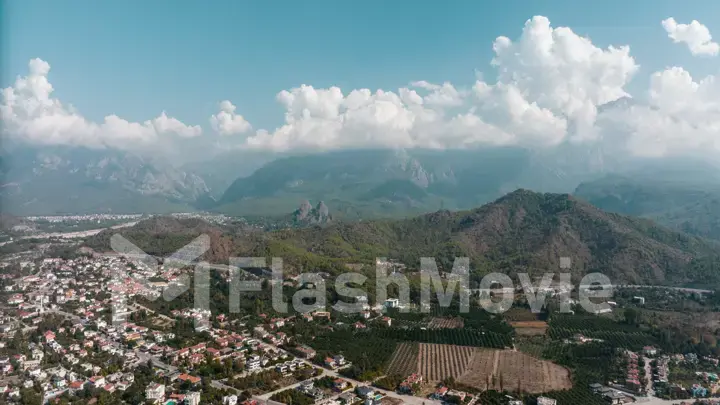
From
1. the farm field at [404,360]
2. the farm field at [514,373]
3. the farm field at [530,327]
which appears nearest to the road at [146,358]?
the farm field at [404,360]

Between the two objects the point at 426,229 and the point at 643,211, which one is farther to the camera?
the point at 643,211

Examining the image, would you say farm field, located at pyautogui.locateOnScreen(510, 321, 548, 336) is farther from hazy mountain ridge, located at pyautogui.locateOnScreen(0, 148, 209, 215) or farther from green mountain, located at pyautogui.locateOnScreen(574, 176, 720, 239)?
hazy mountain ridge, located at pyautogui.locateOnScreen(0, 148, 209, 215)

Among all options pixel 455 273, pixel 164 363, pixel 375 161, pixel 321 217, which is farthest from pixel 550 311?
pixel 375 161

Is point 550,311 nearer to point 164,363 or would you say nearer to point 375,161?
point 164,363

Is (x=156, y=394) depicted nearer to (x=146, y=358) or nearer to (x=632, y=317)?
(x=146, y=358)

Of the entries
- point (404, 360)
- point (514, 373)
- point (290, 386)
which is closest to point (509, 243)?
point (514, 373)

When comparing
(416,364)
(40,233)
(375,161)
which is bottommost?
(416,364)
